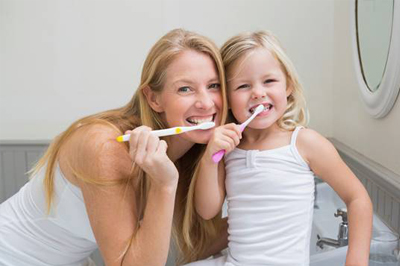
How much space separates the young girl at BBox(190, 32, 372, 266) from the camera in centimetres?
86

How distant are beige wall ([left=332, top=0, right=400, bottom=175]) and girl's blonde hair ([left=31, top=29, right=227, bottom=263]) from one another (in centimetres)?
49

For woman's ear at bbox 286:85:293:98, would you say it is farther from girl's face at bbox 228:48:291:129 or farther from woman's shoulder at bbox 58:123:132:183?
woman's shoulder at bbox 58:123:132:183

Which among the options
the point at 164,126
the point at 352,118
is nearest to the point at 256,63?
the point at 164,126

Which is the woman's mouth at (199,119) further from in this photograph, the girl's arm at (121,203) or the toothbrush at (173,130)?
the girl's arm at (121,203)

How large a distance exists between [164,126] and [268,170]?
0.85 ft

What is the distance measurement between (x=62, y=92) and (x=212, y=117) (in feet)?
3.72

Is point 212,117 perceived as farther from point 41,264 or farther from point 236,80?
point 41,264

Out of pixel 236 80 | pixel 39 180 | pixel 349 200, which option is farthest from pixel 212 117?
pixel 39 180

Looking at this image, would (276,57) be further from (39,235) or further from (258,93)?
(39,235)

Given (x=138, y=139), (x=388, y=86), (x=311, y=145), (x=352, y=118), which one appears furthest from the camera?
(x=352, y=118)

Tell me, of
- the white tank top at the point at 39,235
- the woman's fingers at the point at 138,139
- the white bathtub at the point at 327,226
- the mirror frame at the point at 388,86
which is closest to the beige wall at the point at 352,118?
the mirror frame at the point at 388,86

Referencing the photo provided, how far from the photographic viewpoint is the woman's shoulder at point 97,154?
853 mm

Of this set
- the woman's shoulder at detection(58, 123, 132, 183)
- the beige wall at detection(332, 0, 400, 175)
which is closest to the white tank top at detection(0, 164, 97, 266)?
the woman's shoulder at detection(58, 123, 132, 183)

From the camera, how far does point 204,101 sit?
0.87 m
